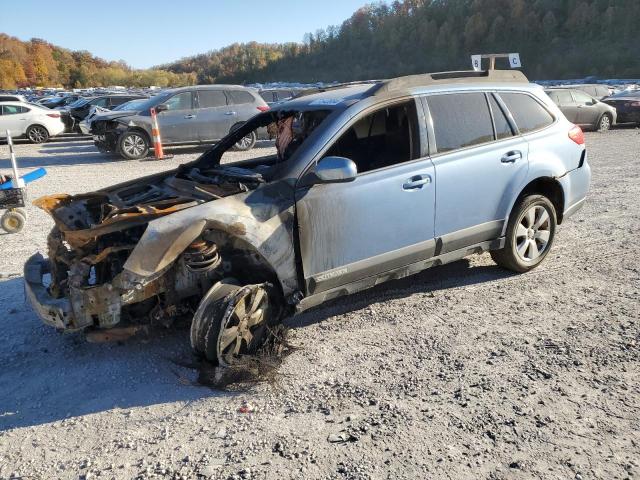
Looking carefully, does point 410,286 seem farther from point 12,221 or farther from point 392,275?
point 12,221

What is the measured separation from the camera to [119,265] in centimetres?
356

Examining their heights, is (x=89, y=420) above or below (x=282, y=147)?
below

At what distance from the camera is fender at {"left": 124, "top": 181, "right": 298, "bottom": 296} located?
324cm

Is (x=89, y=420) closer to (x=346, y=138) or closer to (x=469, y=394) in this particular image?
(x=469, y=394)

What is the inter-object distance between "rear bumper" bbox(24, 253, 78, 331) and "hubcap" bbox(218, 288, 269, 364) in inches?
37.3

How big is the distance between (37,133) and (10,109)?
106cm

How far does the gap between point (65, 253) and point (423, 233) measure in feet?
8.79

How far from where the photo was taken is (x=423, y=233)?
4.31 m

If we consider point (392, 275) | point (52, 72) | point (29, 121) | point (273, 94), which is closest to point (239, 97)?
point (273, 94)

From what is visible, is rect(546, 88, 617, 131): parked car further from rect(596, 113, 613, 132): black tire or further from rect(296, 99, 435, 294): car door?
rect(296, 99, 435, 294): car door

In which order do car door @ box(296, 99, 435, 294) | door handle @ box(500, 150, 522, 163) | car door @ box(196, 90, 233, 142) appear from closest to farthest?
car door @ box(296, 99, 435, 294) < door handle @ box(500, 150, 522, 163) < car door @ box(196, 90, 233, 142)

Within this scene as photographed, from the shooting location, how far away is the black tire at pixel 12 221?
22.7ft

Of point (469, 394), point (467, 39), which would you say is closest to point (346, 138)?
point (469, 394)

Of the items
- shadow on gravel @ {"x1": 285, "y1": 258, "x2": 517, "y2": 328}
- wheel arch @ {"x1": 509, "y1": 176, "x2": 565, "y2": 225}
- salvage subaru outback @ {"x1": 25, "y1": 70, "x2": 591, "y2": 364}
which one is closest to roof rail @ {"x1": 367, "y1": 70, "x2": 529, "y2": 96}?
salvage subaru outback @ {"x1": 25, "y1": 70, "x2": 591, "y2": 364}
